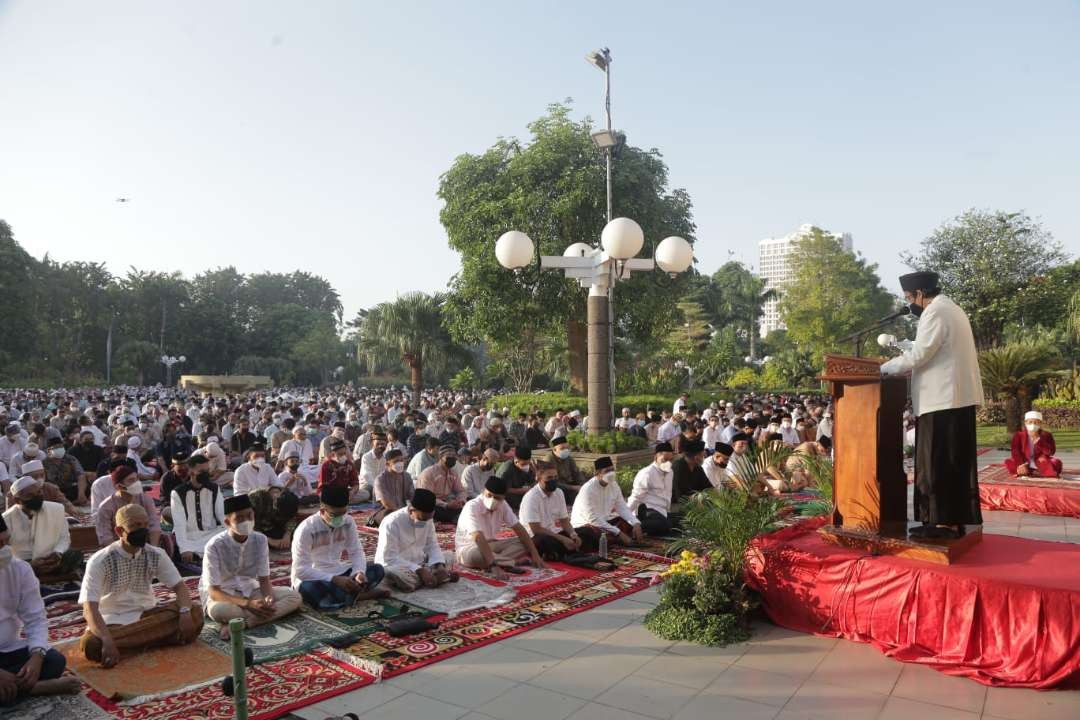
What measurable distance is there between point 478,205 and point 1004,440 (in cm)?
1440

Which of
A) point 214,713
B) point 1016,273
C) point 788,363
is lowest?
point 214,713

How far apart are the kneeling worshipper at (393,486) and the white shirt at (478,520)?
1.87 meters

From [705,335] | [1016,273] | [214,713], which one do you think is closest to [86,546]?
[214,713]

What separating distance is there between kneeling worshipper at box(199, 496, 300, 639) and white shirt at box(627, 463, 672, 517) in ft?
14.1

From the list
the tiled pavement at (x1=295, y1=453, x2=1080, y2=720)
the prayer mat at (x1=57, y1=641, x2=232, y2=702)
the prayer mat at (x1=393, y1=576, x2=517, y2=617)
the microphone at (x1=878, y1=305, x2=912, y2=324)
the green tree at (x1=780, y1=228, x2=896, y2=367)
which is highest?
the green tree at (x1=780, y1=228, x2=896, y2=367)

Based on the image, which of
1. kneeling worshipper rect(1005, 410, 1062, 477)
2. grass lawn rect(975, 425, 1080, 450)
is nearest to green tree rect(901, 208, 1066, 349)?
grass lawn rect(975, 425, 1080, 450)

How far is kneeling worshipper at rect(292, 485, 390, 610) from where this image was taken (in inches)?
232

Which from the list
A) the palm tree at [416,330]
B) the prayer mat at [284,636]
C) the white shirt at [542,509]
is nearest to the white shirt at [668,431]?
the white shirt at [542,509]

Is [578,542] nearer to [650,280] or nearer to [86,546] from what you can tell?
[86,546]

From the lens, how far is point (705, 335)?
4300 cm

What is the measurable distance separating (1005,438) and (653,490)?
474 inches

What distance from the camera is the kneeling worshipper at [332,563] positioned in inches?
232

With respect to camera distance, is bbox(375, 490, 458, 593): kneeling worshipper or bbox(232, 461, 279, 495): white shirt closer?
bbox(375, 490, 458, 593): kneeling worshipper

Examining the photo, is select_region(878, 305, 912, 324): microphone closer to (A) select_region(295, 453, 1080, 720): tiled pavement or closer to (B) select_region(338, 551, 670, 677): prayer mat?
Result: (A) select_region(295, 453, 1080, 720): tiled pavement
